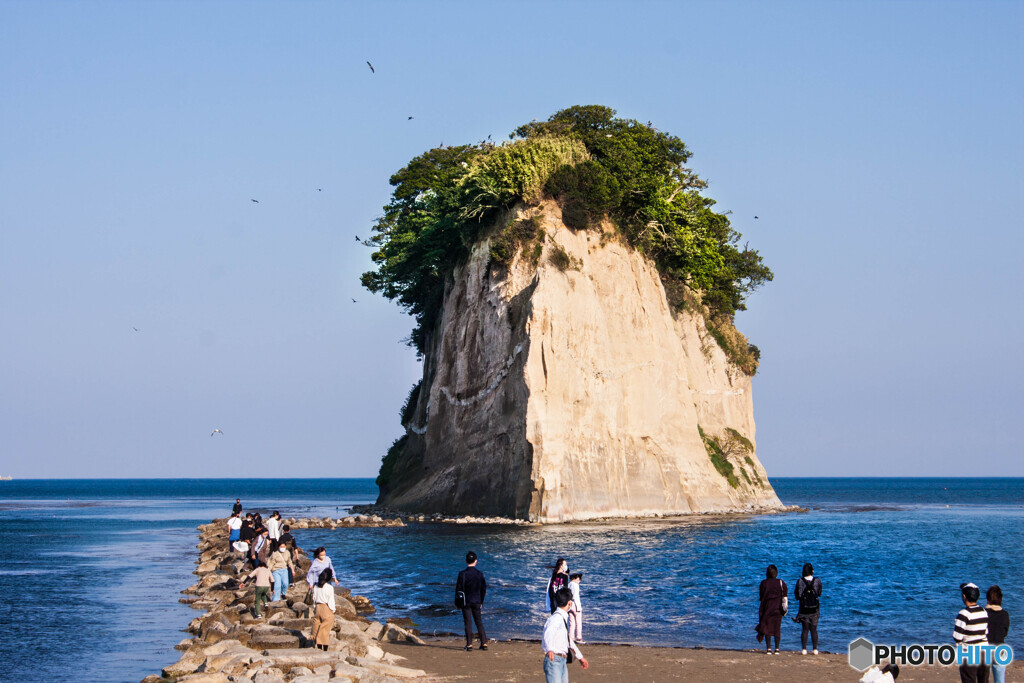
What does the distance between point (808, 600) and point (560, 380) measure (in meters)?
33.5

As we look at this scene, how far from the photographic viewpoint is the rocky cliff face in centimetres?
5241

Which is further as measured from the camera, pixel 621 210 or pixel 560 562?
pixel 621 210

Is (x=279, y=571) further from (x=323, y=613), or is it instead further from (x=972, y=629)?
(x=972, y=629)

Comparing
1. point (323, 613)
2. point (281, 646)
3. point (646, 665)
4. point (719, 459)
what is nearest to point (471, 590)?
point (323, 613)

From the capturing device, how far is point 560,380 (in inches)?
2101

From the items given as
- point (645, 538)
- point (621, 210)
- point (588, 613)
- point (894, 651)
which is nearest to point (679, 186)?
point (621, 210)

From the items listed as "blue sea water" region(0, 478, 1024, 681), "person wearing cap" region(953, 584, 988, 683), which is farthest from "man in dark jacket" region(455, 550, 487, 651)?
"person wearing cap" region(953, 584, 988, 683)

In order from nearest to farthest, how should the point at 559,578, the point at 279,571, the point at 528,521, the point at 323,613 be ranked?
the point at 559,578, the point at 323,613, the point at 279,571, the point at 528,521

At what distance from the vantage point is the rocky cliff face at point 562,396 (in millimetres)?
52406

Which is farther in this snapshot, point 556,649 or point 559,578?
point 559,578

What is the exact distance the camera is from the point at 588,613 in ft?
89.7

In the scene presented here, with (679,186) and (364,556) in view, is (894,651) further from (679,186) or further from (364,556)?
(679,186)

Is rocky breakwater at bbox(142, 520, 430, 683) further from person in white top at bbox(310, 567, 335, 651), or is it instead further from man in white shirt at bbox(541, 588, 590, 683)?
man in white shirt at bbox(541, 588, 590, 683)

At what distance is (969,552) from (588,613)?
29.4m
